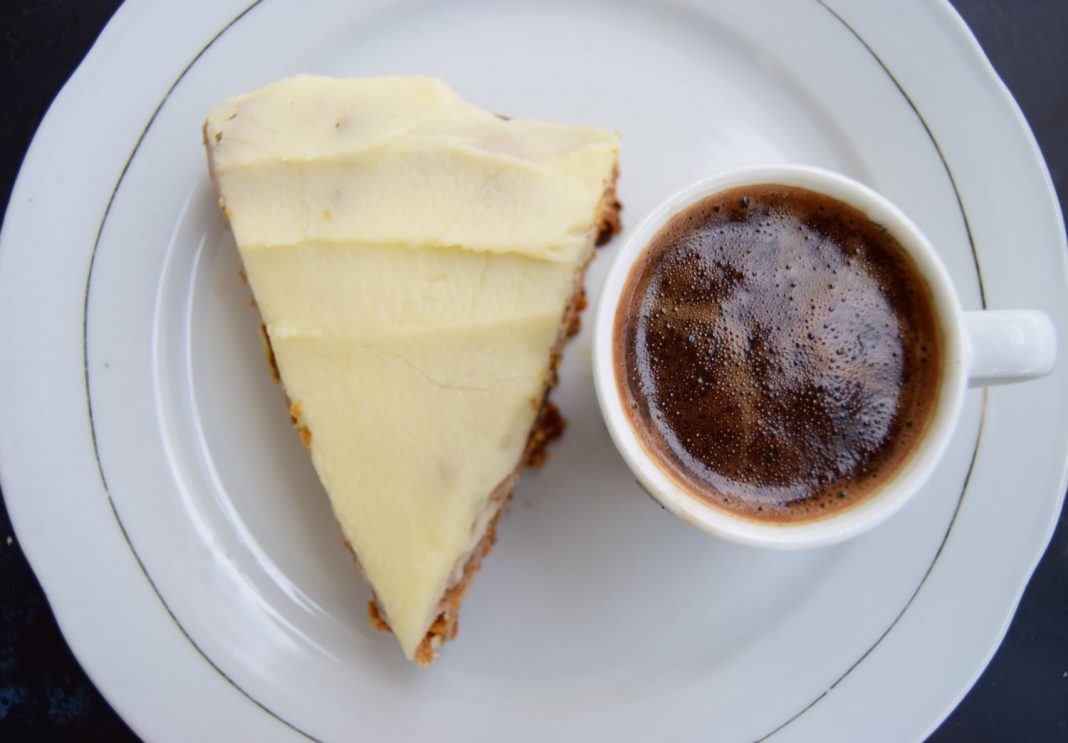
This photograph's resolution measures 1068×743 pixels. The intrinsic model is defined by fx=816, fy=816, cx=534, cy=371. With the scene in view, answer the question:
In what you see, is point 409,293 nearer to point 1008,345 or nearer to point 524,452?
point 524,452

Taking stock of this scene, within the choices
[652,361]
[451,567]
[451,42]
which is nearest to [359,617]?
[451,567]

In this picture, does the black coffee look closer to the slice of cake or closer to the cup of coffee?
the cup of coffee

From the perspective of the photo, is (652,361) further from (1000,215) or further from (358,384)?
(1000,215)

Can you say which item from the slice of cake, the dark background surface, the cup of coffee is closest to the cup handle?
the cup of coffee

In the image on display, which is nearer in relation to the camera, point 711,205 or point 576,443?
point 711,205

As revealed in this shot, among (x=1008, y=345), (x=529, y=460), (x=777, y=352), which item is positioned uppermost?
(x=1008, y=345)

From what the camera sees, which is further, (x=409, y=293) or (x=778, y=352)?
(x=409, y=293)

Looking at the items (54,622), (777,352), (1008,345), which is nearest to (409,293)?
(777,352)
